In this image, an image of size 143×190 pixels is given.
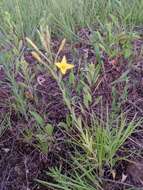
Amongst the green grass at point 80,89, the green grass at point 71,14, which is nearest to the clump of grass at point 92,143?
the green grass at point 80,89

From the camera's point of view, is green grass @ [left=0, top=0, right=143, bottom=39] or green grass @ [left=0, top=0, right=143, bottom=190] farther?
green grass @ [left=0, top=0, right=143, bottom=39]

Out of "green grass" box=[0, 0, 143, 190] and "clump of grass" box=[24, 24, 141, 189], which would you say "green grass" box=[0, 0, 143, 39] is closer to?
"green grass" box=[0, 0, 143, 190]

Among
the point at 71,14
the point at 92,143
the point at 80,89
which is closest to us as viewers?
the point at 92,143

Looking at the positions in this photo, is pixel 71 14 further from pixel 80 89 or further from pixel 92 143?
pixel 92 143

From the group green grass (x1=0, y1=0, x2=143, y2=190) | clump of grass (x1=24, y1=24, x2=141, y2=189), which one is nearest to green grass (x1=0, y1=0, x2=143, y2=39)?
green grass (x1=0, y1=0, x2=143, y2=190)

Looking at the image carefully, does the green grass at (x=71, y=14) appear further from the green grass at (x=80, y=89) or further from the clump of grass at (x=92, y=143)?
the clump of grass at (x=92, y=143)

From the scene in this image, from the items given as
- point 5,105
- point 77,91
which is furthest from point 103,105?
point 5,105

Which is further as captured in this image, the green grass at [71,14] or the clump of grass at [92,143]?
the green grass at [71,14]

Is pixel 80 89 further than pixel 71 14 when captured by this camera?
No

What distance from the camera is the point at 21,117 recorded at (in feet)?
5.19

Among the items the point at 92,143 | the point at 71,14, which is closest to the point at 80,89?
the point at 92,143

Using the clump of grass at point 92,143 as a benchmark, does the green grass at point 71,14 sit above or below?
above

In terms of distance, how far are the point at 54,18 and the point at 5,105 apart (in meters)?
0.65

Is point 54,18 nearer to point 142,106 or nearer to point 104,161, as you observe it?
point 142,106
